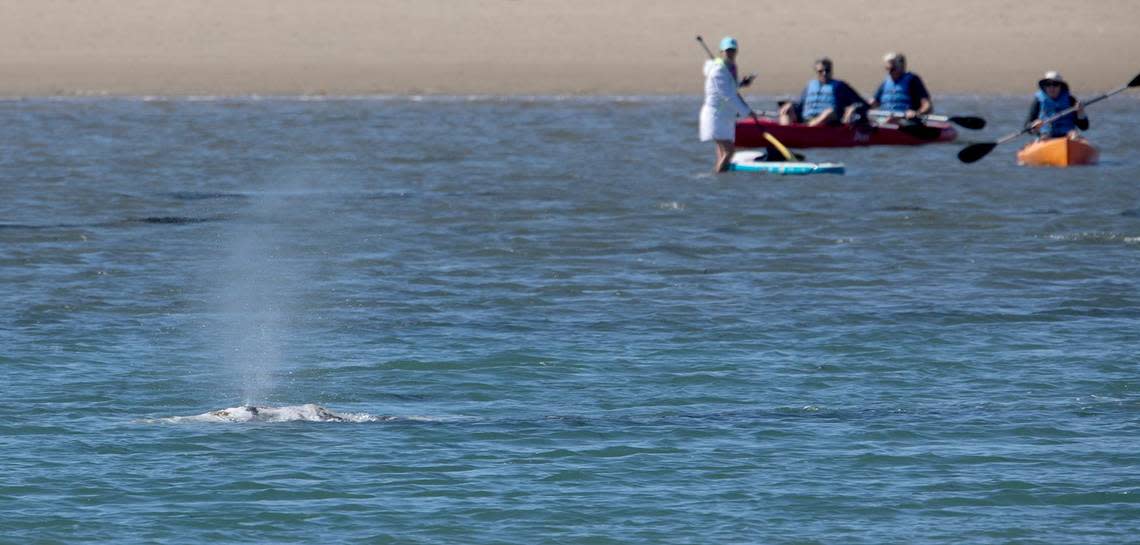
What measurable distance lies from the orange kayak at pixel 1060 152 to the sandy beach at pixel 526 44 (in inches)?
686

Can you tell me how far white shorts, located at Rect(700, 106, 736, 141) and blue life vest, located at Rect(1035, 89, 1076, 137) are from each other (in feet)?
13.9

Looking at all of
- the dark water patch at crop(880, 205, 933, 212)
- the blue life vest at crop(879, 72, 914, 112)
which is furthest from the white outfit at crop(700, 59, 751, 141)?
the blue life vest at crop(879, 72, 914, 112)

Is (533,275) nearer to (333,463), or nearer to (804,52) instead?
(333,463)

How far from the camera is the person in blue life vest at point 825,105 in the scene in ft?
94.5

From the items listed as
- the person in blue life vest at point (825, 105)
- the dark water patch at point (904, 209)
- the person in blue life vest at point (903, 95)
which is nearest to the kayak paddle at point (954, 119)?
the person in blue life vest at point (903, 95)

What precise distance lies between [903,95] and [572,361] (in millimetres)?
17725

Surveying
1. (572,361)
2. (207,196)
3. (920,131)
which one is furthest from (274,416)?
(920,131)

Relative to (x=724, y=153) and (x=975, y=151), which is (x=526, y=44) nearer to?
(x=975, y=151)

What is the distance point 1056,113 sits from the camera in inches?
1022

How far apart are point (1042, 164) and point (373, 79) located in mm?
21818

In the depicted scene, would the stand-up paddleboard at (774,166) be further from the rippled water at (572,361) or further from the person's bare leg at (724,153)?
the rippled water at (572,361)

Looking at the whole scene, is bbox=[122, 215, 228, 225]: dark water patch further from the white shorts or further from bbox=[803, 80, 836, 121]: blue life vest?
bbox=[803, 80, 836, 121]: blue life vest

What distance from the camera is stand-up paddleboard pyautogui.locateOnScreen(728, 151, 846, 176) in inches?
1000

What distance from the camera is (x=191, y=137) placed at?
3303 centimetres
